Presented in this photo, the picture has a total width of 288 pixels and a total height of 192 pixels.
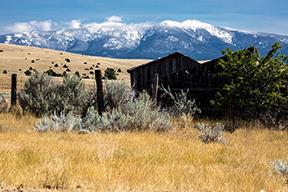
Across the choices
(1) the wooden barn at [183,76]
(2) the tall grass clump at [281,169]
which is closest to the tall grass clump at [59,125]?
(2) the tall grass clump at [281,169]

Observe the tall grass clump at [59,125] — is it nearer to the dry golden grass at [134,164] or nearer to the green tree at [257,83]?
the dry golden grass at [134,164]

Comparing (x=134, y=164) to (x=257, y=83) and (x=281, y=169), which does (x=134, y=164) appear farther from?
(x=257, y=83)

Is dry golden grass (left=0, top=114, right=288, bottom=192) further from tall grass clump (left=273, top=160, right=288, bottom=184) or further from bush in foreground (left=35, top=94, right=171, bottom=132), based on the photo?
bush in foreground (left=35, top=94, right=171, bottom=132)

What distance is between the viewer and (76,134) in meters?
11.3

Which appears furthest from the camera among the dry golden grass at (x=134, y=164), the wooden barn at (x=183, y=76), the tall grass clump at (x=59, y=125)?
the wooden barn at (x=183, y=76)

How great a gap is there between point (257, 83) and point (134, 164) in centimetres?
1035

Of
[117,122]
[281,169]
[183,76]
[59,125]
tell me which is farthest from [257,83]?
[281,169]

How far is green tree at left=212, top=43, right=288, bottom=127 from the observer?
16484 millimetres

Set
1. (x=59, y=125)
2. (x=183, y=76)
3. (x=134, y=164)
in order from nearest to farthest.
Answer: (x=134, y=164) → (x=59, y=125) → (x=183, y=76)

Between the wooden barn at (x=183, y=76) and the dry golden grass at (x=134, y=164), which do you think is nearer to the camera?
the dry golden grass at (x=134, y=164)

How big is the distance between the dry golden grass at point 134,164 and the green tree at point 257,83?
17.2ft

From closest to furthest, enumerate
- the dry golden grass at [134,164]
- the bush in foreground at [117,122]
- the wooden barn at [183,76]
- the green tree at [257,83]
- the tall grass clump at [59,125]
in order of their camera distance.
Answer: the dry golden grass at [134,164], the tall grass clump at [59,125], the bush in foreground at [117,122], the green tree at [257,83], the wooden barn at [183,76]

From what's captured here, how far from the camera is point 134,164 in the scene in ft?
23.9

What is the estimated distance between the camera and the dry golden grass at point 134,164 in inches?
231
